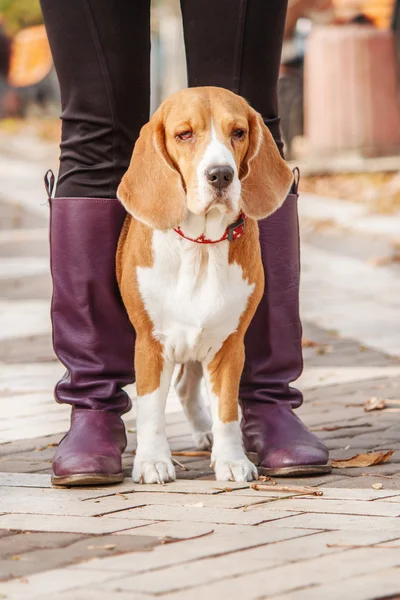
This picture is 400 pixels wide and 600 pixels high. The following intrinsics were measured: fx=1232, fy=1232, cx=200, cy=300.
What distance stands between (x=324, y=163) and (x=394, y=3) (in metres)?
1.98

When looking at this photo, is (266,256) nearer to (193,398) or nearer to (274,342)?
(274,342)

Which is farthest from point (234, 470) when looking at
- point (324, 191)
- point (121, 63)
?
point (324, 191)

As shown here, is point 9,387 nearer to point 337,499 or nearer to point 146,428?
point 146,428

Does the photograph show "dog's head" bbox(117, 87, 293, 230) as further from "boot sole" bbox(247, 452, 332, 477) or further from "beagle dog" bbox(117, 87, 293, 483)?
"boot sole" bbox(247, 452, 332, 477)

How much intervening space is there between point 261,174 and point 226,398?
23.8 inches

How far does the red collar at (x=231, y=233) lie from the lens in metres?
3.19

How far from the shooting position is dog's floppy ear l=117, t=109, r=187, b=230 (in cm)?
314

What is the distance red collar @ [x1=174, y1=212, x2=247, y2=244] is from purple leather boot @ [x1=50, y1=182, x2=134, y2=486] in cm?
30

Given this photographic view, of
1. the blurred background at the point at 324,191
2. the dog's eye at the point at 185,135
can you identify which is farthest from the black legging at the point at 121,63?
the blurred background at the point at 324,191

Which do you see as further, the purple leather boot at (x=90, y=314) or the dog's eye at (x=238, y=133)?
the purple leather boot at (x=90, y=314)

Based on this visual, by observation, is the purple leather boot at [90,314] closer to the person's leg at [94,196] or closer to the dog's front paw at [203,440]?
the person's leg at [94,196]

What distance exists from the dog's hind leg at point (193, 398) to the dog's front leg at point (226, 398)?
38 centimetres

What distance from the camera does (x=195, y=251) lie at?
3178 millimetres

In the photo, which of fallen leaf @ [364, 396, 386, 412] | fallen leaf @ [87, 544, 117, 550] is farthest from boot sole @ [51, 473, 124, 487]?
fallen leaf @ [364, 396, 386, 412]
